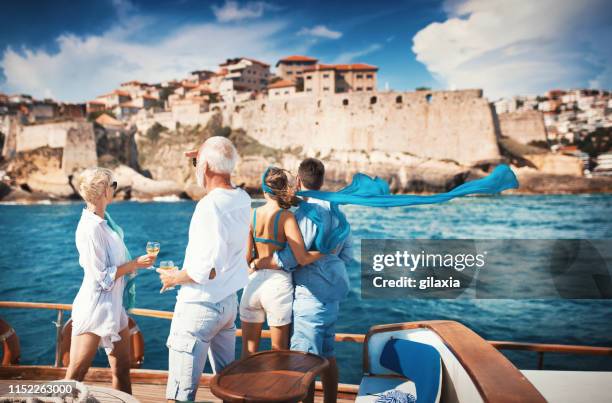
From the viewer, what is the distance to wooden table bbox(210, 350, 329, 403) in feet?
3.89

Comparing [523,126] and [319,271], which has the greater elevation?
[523,126]

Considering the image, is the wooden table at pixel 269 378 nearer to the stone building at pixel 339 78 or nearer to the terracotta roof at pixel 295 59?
the stone building at pixel 339 78

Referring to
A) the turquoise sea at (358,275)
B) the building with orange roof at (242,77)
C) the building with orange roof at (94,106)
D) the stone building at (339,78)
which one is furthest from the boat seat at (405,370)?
the building with orange roof at (94,106)

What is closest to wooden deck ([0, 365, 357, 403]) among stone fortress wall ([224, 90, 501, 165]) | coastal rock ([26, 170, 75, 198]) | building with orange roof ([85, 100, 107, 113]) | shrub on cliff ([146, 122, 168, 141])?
stone fortress wall ([224, 90, 501, 165])

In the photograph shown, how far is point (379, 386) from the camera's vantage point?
5.87 feet

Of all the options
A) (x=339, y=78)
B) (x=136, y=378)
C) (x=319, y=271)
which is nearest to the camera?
(x=319, y=271)

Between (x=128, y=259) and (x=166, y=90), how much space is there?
5225 cm

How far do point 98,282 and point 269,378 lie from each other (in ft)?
2.60

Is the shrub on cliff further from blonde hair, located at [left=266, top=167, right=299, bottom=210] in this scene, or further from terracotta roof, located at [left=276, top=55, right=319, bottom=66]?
blonde hair, located at [left=266, top=167, right=299, bottom=210]

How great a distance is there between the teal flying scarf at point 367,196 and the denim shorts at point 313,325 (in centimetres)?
23

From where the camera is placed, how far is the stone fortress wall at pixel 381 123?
94.7ft

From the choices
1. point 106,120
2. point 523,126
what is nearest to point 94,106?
point 106,120

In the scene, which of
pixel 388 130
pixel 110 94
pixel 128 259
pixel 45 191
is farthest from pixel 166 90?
pixel 128 259

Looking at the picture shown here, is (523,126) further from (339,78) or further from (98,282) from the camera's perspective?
(98,282)
